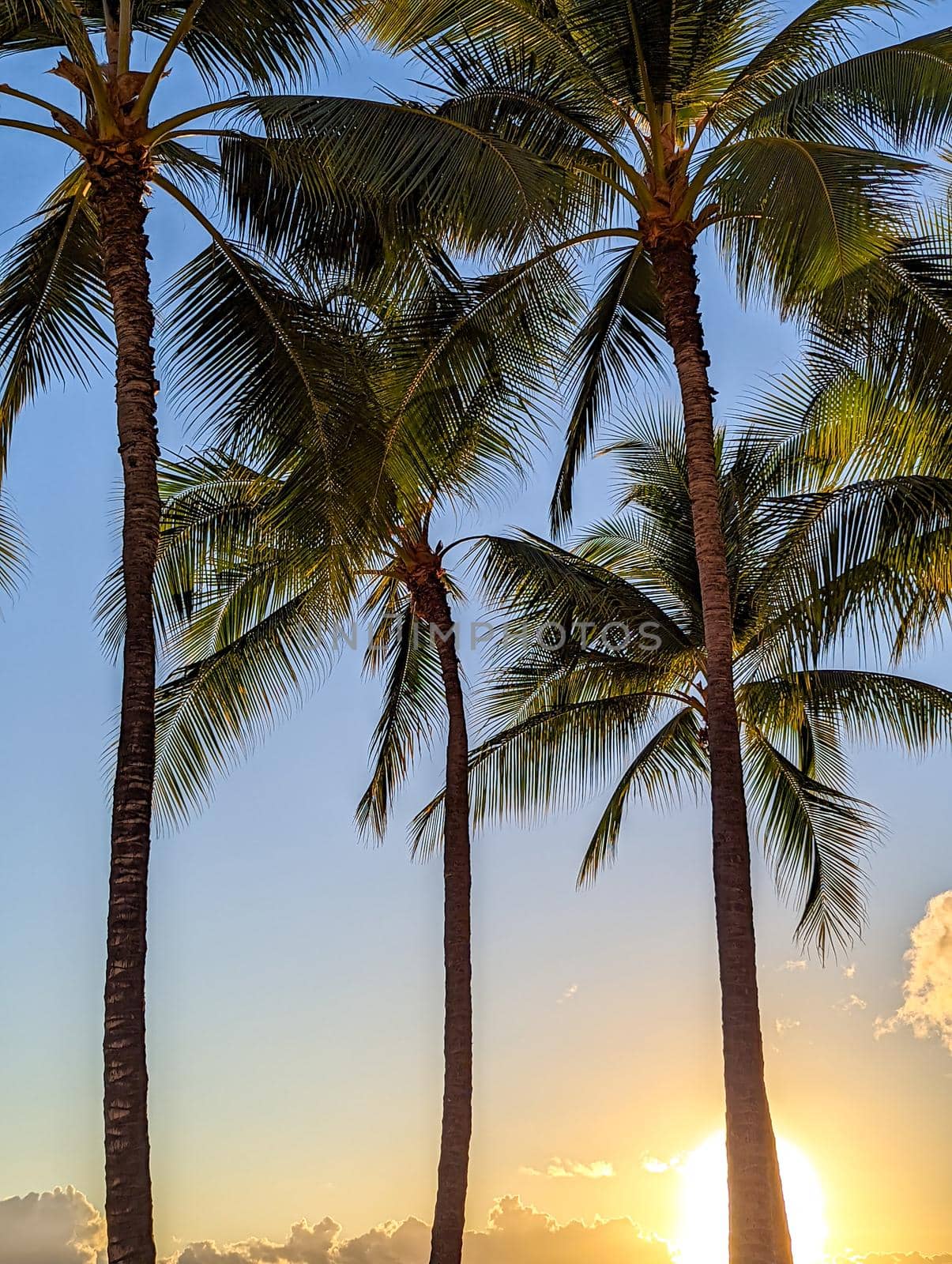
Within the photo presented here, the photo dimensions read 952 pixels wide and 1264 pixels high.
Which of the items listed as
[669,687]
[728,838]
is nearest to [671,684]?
[669,687]

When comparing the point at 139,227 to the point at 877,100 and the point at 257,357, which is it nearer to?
the point at 257,357

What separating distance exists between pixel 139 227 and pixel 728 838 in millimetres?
6473

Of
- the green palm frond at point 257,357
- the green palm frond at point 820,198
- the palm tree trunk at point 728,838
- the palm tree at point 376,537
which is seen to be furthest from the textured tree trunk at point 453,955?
the green palm frond at point 820,198

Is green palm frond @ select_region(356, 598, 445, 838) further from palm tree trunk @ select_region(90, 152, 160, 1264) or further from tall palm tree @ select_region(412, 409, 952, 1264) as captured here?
palm tree trunk @ select_region(90, 152, 160, 1264)

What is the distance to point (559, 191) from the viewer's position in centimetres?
1182

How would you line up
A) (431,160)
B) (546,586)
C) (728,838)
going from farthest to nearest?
(546,586) → (728,838) → (431,160)

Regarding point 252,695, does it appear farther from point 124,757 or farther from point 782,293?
point 782,293

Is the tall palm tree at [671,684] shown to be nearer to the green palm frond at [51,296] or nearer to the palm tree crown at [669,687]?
the palm tree crown at [669,687]

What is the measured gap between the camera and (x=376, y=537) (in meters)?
11.6

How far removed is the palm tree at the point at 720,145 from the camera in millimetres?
10266

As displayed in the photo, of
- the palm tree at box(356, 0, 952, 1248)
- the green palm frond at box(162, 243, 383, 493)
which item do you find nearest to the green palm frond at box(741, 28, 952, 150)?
the palm tree at box(356, 0, 952, 1248)

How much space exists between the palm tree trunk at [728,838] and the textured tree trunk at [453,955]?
341 cm

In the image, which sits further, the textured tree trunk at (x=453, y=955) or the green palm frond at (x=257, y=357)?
the textured tree trunk at (x=453, y=955)

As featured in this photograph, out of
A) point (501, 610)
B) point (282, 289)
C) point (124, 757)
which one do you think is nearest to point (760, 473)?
point (501, 610)
